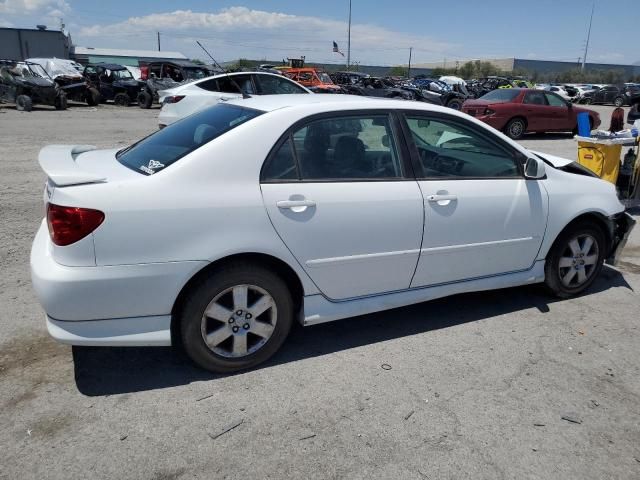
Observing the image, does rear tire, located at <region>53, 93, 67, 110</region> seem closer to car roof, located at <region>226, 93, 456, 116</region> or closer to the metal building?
car roof, located at <region>226, 93, 456, 116</region>

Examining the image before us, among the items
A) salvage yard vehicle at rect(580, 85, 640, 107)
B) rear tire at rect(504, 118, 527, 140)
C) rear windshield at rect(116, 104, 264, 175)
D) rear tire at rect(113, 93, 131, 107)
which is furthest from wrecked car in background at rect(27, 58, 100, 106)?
salvage yard vehicle at rect(580, 85, 640, 107)

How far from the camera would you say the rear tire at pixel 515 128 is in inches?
609

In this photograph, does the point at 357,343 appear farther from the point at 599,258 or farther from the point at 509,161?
the point at 599,258

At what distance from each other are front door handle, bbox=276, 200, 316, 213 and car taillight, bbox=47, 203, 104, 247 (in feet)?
3.18

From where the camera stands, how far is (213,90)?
12.4 meters

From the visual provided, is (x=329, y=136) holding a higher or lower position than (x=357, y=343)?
higher

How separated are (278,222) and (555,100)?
15.8 meters

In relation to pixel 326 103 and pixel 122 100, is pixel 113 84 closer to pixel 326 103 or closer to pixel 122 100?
pixel 122 100

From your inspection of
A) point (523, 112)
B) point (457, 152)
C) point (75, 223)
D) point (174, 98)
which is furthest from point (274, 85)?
point (75, 223)

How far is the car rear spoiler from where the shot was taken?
2793 millimetres

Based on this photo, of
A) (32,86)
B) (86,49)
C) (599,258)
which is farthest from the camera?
(86,49)

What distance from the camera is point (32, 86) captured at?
61.0ft

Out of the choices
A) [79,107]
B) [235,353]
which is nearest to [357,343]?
[235,353]

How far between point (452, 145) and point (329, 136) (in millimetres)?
1081
